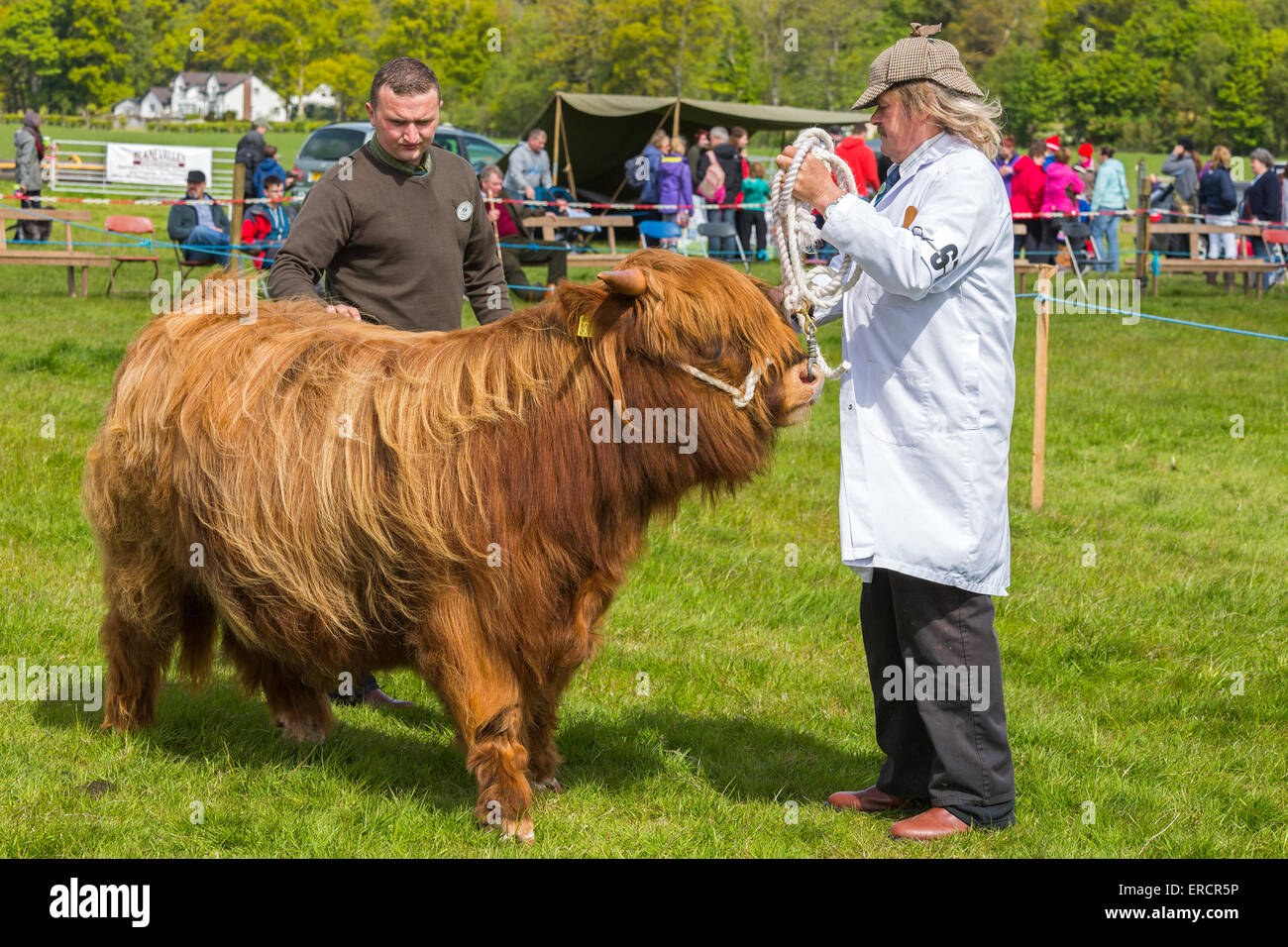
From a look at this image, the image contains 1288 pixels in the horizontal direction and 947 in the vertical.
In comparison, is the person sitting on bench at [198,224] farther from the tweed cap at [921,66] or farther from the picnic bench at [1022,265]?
the tweed cap at [921,66]

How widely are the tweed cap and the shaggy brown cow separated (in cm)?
78

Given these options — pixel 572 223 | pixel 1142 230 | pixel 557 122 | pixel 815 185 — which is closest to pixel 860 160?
pixel 572 223

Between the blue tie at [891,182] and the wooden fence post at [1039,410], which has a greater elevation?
the blue tie at [891,182]

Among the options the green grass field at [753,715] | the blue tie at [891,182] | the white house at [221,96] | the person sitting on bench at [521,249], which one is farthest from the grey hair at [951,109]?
the white house at [221,96]

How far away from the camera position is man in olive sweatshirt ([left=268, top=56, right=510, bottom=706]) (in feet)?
15.9

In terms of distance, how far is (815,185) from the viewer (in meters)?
3.80

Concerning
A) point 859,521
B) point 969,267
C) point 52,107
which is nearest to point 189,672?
point 859,521

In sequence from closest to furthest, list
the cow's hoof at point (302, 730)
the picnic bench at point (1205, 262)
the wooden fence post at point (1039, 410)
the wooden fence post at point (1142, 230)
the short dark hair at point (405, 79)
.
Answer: the short dark hair at point (405, 79), the cow's hoof at point (302, 730), the wooden fence post at point (1039, 410), the picnic bench at point (1205, 262), the wooden fence post at point (1142, 230)

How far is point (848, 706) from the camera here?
5.49 metres

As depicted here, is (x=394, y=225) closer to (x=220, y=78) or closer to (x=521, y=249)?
(x=521, y=249)

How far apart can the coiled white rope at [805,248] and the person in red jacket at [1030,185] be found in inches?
700

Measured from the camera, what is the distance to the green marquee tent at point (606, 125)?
24.6m

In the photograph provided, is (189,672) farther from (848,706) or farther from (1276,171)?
(1276,171)
